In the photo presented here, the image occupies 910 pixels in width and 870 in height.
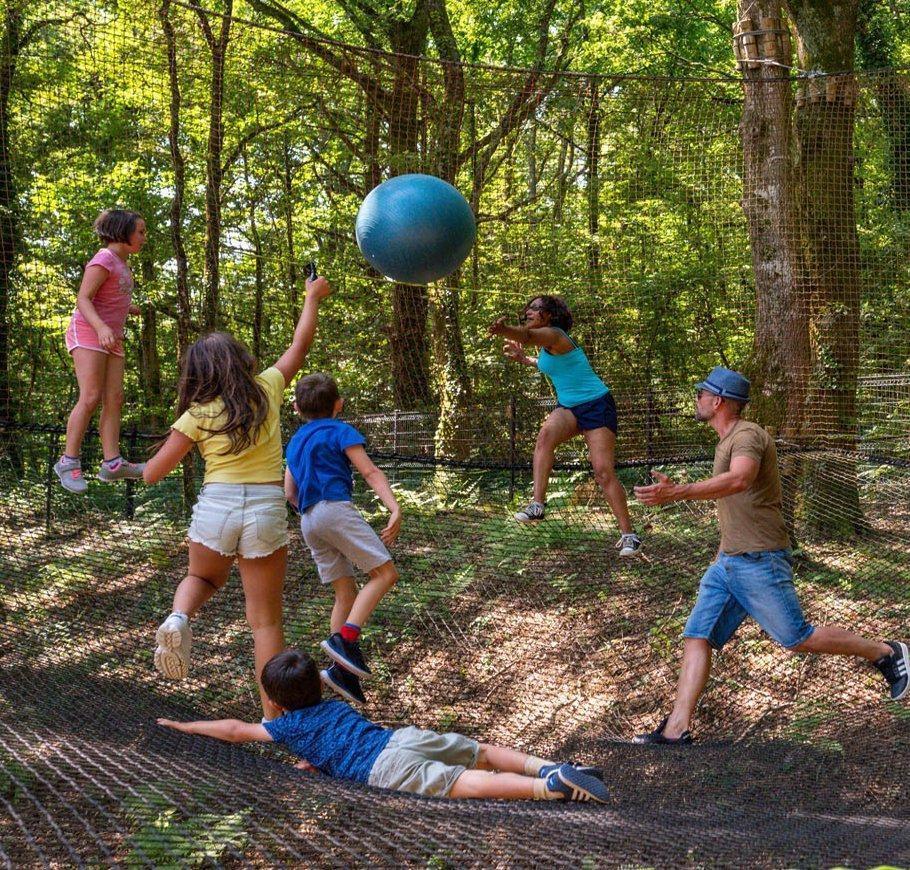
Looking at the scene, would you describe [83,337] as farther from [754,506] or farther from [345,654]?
[754,506]

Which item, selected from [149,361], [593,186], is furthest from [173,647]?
[149,361]

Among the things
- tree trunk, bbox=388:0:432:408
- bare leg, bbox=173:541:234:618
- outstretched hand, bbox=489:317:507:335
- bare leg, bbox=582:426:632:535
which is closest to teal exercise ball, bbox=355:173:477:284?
outstretched hand, bbox=489:317:507:335

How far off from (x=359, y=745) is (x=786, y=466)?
11.6 ft

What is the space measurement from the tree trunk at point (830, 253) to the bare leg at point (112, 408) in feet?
11.8

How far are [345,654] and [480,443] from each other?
15.9 feet

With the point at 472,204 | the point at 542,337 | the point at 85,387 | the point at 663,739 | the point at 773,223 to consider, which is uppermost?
the point at 472,204

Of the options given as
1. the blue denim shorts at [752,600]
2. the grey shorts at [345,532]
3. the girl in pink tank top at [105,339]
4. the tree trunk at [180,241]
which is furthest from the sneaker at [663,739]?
the tree trunk at [180,241]

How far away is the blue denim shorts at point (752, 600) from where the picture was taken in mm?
3271

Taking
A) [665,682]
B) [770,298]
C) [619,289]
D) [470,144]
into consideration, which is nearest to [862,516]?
[770,298]

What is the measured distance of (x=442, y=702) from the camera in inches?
191

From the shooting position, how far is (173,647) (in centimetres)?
291

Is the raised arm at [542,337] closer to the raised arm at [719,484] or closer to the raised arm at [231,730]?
the raised arm at [719,484]

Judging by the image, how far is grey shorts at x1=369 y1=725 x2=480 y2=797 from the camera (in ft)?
8.50

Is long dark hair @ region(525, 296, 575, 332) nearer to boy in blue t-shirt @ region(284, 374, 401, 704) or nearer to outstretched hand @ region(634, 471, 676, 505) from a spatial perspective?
boy in blue t-shirt @ region(284, 374, 401, 704)
